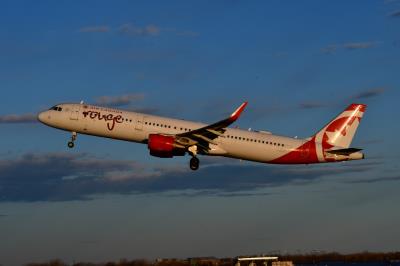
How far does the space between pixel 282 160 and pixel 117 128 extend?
16.2 meters

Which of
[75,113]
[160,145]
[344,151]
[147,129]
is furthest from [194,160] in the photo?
[344,151]

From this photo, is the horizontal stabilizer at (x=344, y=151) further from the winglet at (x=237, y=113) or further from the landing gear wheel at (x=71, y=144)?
the landing gear wheel at (x=71, y=144)

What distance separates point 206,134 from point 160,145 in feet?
14.5

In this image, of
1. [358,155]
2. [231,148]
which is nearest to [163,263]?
[231,148]

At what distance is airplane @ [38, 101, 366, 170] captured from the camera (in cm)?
6354

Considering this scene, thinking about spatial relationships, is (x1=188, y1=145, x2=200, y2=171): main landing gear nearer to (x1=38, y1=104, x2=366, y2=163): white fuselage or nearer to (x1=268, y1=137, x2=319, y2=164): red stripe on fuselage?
(x1=38, y1=104, x2=366, y2=163): white fuselage

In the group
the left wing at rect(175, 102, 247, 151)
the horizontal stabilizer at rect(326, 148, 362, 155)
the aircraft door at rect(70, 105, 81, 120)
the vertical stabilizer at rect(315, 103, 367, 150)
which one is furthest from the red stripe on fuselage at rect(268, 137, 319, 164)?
the aircraft door at rect(70, 105, 81, 120)

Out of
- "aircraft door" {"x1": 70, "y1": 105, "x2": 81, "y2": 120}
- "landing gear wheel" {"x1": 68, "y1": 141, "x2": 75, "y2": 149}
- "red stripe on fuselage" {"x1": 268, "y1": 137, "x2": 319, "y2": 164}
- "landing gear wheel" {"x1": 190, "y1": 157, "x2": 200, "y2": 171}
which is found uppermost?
"aircraft door" {"x1": 70, "y1": 105, "x2": 81, "y2": 120}

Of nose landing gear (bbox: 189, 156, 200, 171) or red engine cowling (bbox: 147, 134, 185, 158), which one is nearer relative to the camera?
red engine cowling (bbox: 147, 134, 185, 158)

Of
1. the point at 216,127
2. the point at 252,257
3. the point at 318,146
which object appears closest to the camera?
the point at 216,127

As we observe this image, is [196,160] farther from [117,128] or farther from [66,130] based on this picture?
[66,130]

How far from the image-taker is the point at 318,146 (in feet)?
222

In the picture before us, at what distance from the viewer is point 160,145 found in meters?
62.7

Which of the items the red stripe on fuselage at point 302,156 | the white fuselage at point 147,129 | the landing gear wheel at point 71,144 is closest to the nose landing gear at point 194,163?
the white fuselage at point 147,129
